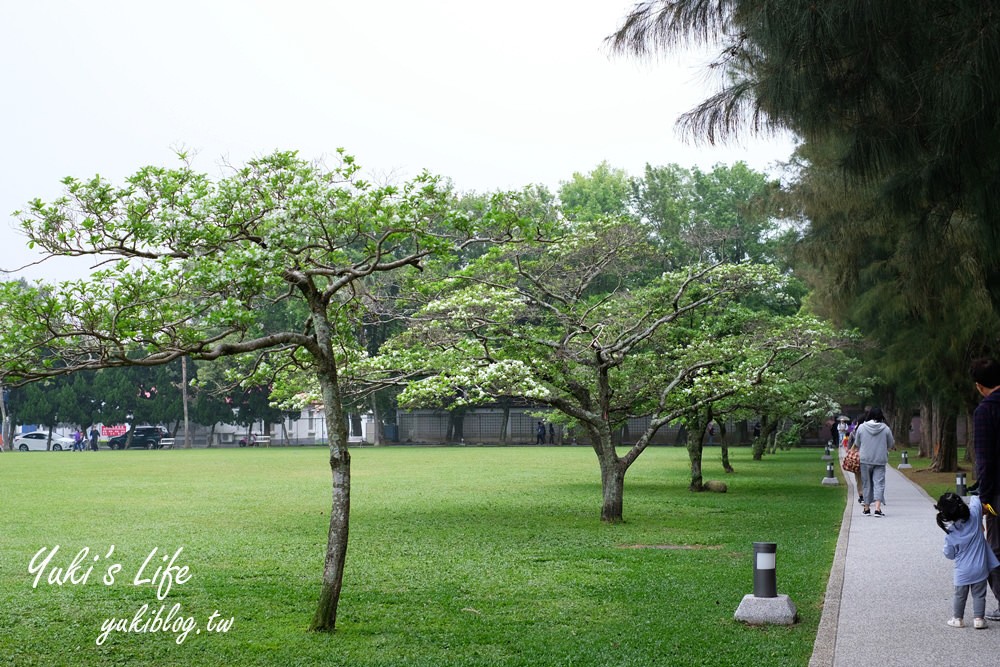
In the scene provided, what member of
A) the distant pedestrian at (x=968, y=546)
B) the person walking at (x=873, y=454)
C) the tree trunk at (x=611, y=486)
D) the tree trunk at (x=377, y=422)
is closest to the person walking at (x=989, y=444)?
the distant pedestrian at (x=968, y=546)

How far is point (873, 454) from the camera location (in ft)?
51.2

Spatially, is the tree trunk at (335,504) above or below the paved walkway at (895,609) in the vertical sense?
above

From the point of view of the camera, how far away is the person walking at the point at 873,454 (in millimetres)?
15312

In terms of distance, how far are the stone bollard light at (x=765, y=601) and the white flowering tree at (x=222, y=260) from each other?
302 centimetres

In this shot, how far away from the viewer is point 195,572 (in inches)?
437

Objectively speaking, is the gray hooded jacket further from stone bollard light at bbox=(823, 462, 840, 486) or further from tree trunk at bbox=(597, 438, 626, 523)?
stone bollard light at bbox=(823, 462, 840, 486)

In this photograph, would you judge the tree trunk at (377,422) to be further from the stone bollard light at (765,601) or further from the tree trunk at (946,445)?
the stone bollard light at (765,601)

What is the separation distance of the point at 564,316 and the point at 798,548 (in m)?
5.29

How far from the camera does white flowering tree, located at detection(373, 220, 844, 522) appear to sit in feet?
50.7

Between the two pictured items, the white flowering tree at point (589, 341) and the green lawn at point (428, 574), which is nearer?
the green lawn at point (428, 574)

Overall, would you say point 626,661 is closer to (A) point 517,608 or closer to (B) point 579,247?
(A) point 517,608

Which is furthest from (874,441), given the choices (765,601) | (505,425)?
(505,425)

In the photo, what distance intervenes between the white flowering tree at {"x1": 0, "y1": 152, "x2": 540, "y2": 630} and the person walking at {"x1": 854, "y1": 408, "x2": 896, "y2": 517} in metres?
8.68

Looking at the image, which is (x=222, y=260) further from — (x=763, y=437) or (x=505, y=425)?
(x=505, y=425)
